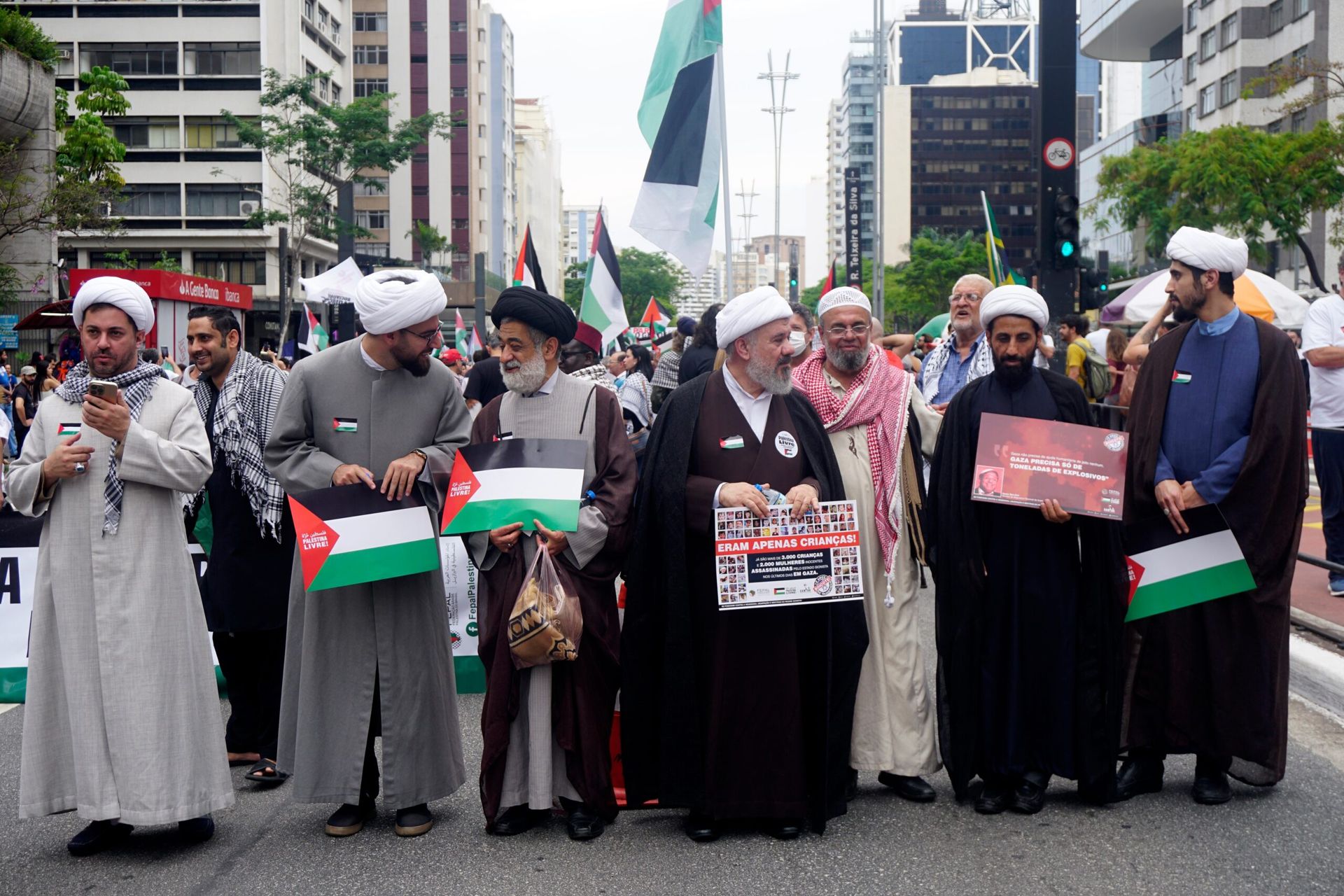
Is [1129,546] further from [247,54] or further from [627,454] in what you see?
[247,54]

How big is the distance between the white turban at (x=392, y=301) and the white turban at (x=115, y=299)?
2.48ft

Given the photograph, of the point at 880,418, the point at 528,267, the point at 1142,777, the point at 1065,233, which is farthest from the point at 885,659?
the point at 528,267

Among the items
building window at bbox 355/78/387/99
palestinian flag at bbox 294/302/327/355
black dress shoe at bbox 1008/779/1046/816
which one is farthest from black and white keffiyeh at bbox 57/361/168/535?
building window at bbox 355/78/387/99

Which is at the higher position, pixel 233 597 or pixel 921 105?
pixel 921 105

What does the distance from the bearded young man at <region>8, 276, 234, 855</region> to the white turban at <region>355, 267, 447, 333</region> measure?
2.62 ft

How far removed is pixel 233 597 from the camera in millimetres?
5914

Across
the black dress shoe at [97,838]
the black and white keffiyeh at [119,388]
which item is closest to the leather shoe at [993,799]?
→ the black dress shoe at [97,838]

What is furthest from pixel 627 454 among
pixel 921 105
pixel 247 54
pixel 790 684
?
pixel 921 105

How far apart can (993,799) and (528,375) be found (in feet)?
7.92

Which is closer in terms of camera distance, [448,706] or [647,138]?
[448,706]

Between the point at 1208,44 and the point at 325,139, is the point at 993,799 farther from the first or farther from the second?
the point at 1208,44

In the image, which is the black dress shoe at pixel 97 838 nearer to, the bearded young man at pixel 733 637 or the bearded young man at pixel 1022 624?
the bearded young man at pixel 733 637

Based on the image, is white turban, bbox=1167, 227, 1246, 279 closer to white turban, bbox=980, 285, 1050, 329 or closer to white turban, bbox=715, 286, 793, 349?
white turban, bbox=980, 285, 1050, 329

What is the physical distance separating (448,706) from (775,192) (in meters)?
64.7
